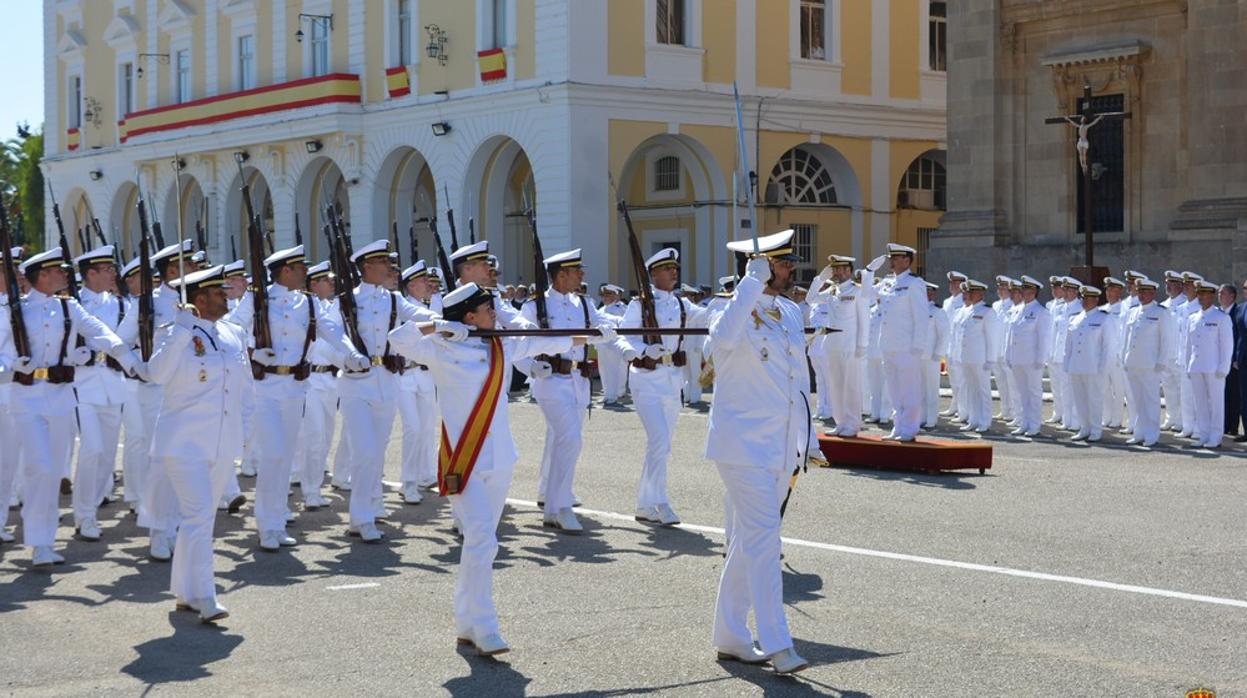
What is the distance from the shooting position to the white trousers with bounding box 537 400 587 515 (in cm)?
1316

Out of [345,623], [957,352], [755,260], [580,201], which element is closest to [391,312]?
[345,623]

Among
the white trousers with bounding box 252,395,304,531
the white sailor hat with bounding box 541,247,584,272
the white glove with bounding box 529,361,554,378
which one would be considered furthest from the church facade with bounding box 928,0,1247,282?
the white trousers with bounding box 252,395,304,531

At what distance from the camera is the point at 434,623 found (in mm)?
9609

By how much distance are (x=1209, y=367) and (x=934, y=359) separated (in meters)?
3.60

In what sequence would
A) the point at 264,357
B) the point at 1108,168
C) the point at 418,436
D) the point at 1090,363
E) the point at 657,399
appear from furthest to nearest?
1. the point at 1108,168
2. the point at 1090,363
3. the point at 418,436
4. the point at 657,399
5. the point at 264,357

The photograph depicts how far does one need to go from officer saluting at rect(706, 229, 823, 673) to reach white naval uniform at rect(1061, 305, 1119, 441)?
1239 cm

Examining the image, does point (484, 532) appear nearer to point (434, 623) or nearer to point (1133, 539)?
point (434, 623)

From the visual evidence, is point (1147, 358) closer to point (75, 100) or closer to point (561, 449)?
point (561, 449)

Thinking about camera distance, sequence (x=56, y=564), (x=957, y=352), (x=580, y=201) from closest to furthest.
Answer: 1. (x=56, y=564)
2. (x=957, y=352)
3. (x=580, y=201)

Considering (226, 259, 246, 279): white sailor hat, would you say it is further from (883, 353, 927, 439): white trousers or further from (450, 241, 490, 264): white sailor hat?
(883, 353, 927, 439): white trousers

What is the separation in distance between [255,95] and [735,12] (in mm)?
13324

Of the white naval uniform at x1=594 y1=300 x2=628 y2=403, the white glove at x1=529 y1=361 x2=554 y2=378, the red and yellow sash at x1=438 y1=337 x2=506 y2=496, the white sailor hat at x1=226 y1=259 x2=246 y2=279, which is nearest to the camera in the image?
the red and yellow sash at x1=438 y1=337 x2=506 y2=496

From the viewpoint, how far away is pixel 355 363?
1280 centimetres

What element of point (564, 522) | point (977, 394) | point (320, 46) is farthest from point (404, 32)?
point (564, 522)
